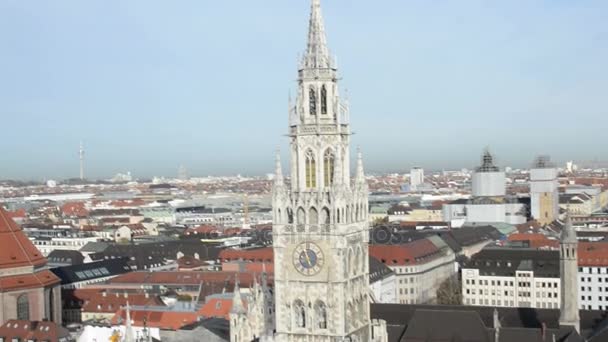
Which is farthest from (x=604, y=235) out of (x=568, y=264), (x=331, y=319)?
(x=331, y=319)

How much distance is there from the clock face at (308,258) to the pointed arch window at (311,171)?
291 cm

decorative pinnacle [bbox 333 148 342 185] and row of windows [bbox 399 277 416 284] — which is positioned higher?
decorative pinnacle [bbox 333 148 342 185]

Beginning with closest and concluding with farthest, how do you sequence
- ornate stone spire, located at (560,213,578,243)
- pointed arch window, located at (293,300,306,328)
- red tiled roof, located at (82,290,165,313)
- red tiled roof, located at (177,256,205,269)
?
1. pointed arch window, located at (293,300,306,328)
2. ornate stone spire, located at (560,213,578,243)
3. red tiled roof, located at (82,290,165,313)
4. red tiled roof, located at (177,256,205,269)

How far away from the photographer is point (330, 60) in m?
42.8

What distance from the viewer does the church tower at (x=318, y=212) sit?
42.4 meters

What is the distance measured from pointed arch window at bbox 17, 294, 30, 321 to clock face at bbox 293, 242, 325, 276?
137ft

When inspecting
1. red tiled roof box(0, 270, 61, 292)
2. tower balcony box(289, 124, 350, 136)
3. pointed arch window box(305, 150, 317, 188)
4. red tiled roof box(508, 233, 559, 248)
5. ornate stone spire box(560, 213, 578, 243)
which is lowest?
red tiled roof box(508, 233, 559, 248)

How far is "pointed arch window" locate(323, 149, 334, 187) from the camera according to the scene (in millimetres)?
42656

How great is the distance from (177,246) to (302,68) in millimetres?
97271

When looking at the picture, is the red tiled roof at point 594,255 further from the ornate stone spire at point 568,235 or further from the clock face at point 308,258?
the clock face at point 308,258

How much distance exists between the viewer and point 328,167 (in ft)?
140

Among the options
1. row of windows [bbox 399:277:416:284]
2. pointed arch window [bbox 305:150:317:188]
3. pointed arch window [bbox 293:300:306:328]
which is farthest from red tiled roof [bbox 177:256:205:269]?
pointed arch window [bbox 305:150:317:188]

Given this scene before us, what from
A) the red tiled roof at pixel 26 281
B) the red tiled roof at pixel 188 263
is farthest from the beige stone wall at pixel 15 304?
the red tiled roof at pixel 188 263

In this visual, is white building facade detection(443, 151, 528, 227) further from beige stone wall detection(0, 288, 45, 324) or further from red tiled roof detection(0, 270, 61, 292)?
beige stone wall detection(0, 288, 45, 324)
